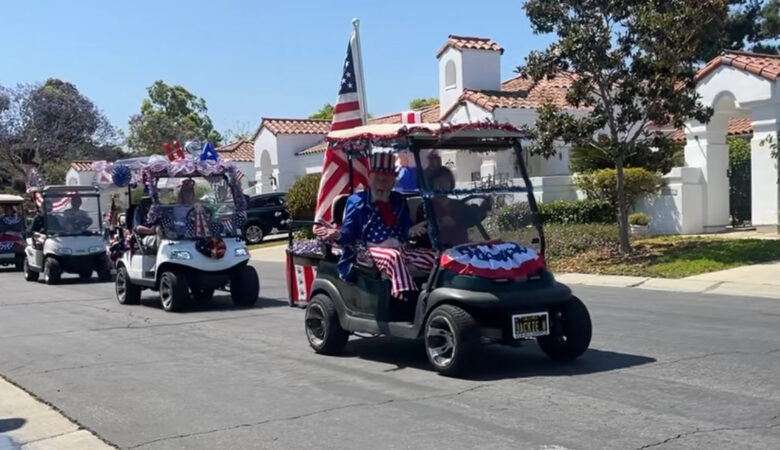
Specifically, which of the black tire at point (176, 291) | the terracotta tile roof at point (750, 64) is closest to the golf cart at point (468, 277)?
the black tire at point (176, 291)

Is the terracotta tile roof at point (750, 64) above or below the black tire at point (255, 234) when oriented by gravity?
above

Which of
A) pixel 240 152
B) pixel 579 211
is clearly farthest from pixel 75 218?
pixel 240 152

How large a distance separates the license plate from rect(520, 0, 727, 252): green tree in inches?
412

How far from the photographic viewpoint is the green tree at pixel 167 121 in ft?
173

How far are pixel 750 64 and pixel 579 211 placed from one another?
5.22 m

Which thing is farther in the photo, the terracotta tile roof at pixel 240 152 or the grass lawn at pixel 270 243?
the terracotta tile roof at pixel 240 152

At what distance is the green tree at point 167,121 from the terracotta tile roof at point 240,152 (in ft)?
5.59

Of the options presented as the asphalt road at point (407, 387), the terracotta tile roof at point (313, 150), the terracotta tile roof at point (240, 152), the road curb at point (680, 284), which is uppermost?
the terracotta tile roof at point (240, 152)

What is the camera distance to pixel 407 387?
7797 mm

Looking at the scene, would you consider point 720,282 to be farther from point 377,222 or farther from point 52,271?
point 52,271

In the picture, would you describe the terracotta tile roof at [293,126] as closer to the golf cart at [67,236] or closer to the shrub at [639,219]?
the golf cart at [67,236]

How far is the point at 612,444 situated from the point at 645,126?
45.5 ft

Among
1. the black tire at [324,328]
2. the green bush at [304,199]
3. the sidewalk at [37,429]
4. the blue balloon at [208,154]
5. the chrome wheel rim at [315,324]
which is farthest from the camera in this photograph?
the green bush at [304,199]

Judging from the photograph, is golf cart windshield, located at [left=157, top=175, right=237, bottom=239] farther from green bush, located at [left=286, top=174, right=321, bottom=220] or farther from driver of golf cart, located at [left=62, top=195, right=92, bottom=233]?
green bush, located at [left=286, top=174, right=321, bottom=220]
